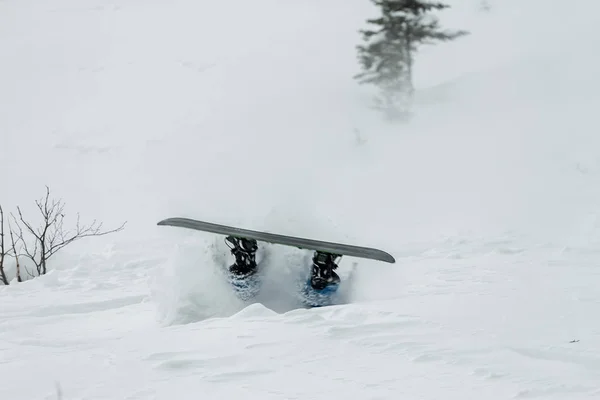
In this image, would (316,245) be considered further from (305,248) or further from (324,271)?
(324,271)

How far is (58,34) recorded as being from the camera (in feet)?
112

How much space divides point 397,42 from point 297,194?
1363 cm

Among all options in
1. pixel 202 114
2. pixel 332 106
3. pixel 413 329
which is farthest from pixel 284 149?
pixel 413 329

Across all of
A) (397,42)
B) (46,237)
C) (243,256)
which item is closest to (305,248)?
(243,256)

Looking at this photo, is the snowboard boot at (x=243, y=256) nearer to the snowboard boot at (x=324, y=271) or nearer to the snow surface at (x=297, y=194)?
the snow surface at (x=297, y=194)

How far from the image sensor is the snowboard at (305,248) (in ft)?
18.4

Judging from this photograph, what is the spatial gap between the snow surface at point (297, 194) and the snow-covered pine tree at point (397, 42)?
3.24ft

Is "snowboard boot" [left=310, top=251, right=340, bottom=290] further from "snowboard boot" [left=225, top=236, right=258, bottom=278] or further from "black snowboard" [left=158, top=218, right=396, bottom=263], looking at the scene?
"snowboard boot" [left=225, top=236, right=258, bottom=278]

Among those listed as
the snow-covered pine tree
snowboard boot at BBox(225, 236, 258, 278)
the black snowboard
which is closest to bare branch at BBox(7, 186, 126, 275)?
snowboard boot at BBox(225, 236, 258, 278)

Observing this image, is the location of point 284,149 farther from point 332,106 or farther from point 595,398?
point 595,398

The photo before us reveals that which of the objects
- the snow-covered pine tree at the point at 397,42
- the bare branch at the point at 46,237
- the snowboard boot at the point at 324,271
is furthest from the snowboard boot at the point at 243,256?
the snow-covered pine tree at the point at 397,42

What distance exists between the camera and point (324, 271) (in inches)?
230

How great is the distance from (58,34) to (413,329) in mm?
35600

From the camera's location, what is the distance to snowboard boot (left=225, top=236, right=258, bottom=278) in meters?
6.00
